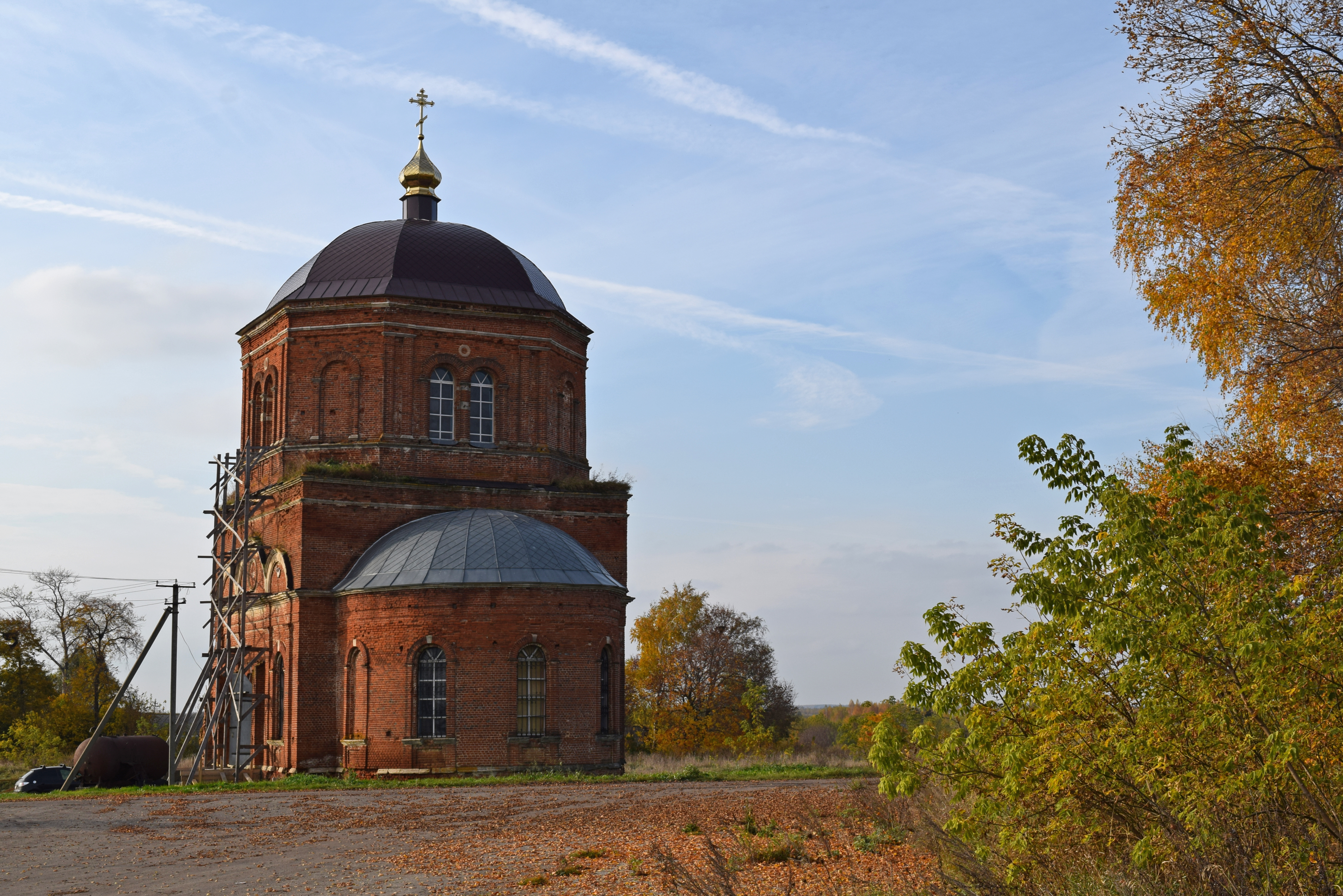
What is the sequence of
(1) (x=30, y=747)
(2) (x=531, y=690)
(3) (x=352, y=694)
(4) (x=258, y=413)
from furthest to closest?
(1) (x=30, y=747) < (4) (x=258, y=413) < (3) (x=352, y=694) < (2) (x=531, y=690)

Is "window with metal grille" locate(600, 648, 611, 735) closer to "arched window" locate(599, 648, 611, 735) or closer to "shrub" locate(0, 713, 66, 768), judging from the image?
"arched window" locate(599, 648, 611, 735)

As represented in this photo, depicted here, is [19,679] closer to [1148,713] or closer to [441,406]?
[441,406]

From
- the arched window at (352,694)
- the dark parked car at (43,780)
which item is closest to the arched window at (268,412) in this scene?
the arched window at (352,694)

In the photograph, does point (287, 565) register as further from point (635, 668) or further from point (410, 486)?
point (635, 668)

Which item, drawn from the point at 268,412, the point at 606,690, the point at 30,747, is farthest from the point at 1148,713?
the point at 30,747

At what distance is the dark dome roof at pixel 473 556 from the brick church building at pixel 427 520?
6cm

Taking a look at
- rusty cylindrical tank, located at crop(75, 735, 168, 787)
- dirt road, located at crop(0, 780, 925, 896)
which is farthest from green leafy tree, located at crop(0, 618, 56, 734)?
dirt road, located at crop(0, 780, 925, 896)

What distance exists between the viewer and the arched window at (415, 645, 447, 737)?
23.9m

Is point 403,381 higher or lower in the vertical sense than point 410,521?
higher

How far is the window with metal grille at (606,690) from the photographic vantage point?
25.5 metres

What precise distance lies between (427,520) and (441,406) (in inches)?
126

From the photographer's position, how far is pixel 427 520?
26.7 meters

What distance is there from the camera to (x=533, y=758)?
24.1 m

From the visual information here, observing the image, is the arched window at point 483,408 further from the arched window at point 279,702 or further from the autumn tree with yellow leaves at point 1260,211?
the autumn tree with yellow leaves at point 1260,211
